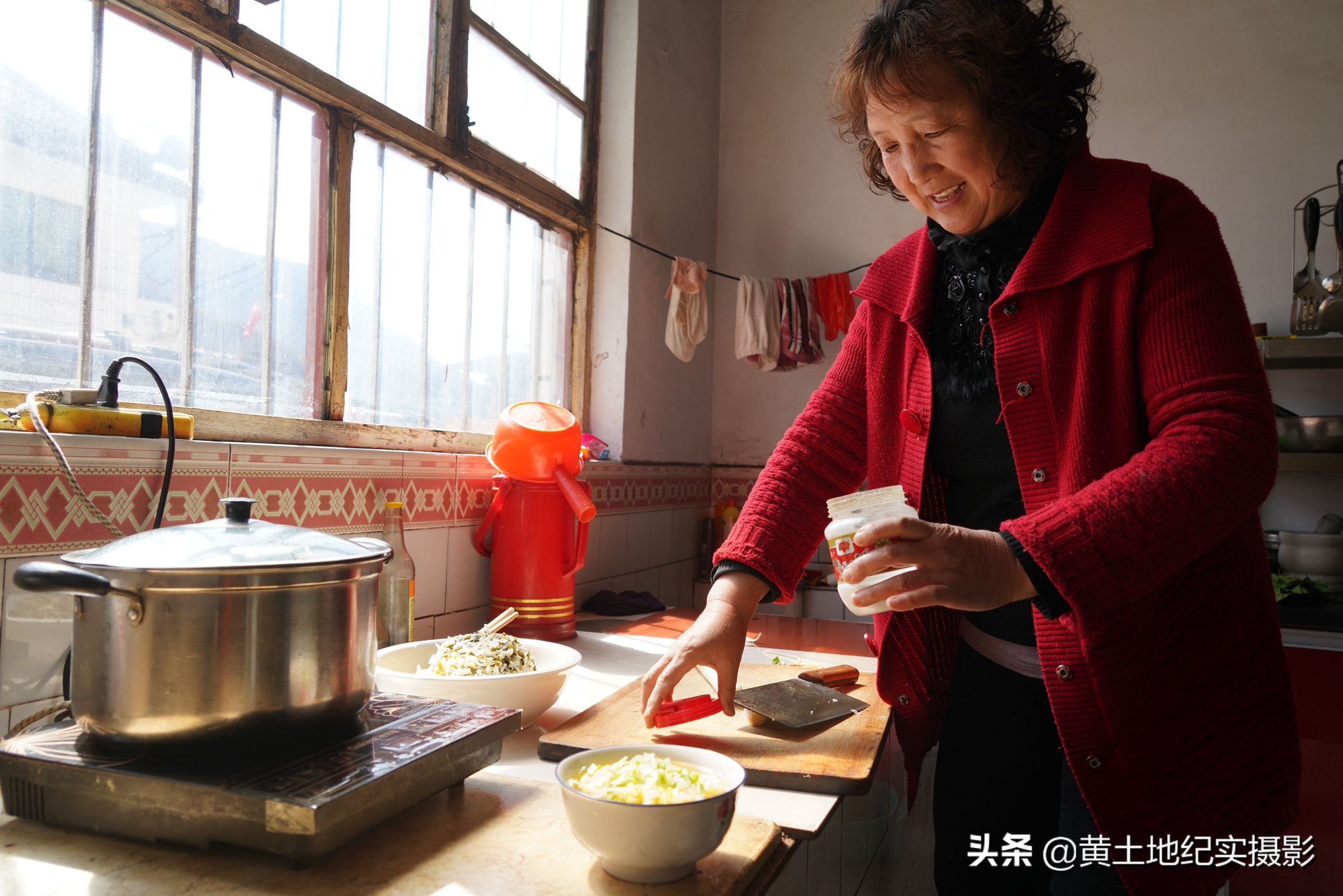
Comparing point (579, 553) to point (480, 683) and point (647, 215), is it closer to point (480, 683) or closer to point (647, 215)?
point (480, 683)

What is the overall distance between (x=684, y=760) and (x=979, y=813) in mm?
564

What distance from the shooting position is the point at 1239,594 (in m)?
0.94

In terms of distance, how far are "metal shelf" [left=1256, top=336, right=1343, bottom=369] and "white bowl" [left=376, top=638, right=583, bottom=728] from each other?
2.50 metres

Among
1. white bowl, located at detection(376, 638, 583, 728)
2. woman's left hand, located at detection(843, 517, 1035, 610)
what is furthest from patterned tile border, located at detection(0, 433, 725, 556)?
woman's left hand, located at detection(843, 517, 1035, 610)

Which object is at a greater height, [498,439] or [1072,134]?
[1072,134]

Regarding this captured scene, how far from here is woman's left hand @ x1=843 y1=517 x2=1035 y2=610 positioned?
2.73 ft

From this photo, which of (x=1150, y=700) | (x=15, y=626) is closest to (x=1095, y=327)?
(x=1150, y=700)

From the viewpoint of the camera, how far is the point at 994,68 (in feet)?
3.38

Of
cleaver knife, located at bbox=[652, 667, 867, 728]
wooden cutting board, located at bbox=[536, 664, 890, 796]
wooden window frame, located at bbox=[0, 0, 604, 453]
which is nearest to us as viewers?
wooden cutting board, located at bbox=[536, 664, 890, 796]

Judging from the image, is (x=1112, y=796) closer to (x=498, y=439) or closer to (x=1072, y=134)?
(x=1072, y=134)

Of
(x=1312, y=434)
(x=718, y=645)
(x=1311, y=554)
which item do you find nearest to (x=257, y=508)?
(x=718, y=645)

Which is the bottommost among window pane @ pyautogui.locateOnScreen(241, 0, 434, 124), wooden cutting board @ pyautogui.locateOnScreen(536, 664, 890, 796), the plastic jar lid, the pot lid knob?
wooden cutting board @ pyautogui.locateOnScreen(536, 664, 890, 796)

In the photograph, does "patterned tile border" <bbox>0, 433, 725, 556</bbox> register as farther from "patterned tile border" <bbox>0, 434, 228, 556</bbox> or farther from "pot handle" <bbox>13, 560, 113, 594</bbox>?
"pot handle" <bbox>13, 560, 113, 594</bbox>

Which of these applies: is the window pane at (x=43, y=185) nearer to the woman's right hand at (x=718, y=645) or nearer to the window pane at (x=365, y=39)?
the window pane at (x=365, y=39)
